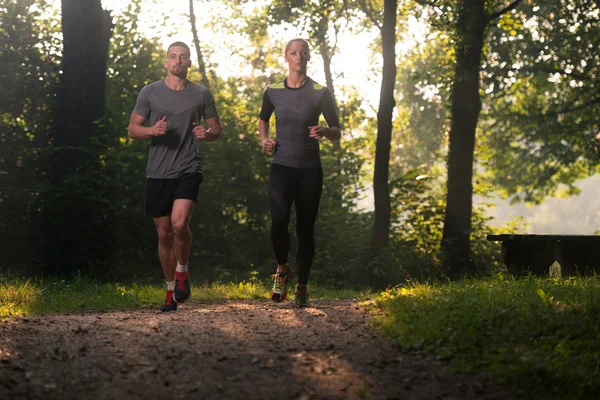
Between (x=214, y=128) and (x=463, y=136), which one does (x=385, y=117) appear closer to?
(x=463, y=136)

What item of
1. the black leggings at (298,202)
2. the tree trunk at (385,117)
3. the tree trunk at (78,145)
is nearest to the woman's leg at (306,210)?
the black leggings at (298,202)

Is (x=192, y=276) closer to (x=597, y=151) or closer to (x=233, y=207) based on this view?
(x=233, y=207)

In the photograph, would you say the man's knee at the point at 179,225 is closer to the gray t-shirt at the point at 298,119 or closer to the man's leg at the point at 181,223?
the man's leg at the point at 181,223

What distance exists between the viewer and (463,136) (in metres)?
18.1

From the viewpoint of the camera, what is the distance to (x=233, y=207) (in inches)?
702

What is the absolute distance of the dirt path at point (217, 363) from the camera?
15.6ft

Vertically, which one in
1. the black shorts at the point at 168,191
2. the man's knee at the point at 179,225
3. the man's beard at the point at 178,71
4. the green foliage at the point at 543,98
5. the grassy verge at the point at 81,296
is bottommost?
the grassy verge at the point at 81,296

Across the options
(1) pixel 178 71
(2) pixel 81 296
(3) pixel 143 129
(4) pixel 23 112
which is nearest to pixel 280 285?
(3) pixel 143 129

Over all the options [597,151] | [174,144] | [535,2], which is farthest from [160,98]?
[597,151]

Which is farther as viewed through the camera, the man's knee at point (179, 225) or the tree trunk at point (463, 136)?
the tree trunk at point (463, 136)

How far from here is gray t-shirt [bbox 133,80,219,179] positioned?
315 inches

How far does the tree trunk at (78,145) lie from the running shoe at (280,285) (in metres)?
5.87

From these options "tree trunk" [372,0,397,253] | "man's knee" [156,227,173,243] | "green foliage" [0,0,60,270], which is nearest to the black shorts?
"man's knee" [156,227,173,243]

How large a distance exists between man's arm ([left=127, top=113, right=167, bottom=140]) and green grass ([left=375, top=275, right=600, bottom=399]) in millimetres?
2459
